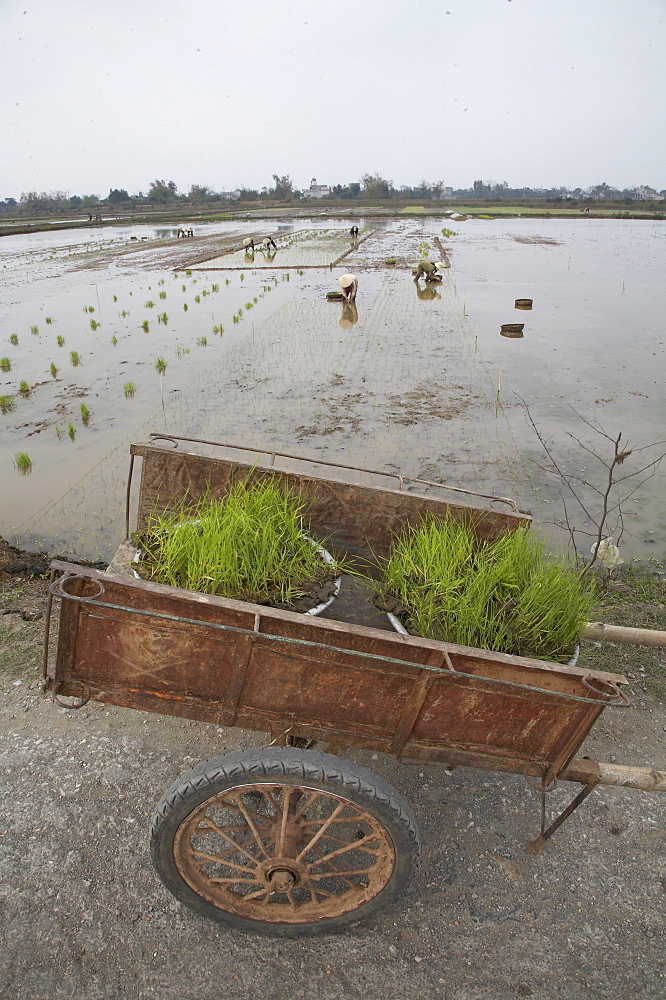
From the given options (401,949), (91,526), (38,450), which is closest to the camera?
(401,949)

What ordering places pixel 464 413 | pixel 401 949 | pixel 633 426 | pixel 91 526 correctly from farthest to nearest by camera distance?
1. pixel 464 413
2. pixel 633 426
3. pixel 91 526
4. pixel 401 949

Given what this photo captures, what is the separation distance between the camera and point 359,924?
6.09 ft

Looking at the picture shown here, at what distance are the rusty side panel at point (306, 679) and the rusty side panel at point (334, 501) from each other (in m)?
1.07

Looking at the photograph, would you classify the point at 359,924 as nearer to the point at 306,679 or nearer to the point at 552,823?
the point at 552,823

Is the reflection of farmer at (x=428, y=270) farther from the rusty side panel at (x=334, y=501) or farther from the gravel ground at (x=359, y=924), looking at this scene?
the gravel ground at (x=359, y=924)

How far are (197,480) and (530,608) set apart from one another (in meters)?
1.61

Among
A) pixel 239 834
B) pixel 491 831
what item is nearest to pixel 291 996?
pixel 239 834

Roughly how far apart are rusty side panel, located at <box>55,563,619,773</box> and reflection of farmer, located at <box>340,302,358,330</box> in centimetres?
1004

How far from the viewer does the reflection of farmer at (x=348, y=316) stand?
11.2 metres

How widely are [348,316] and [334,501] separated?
1004cm

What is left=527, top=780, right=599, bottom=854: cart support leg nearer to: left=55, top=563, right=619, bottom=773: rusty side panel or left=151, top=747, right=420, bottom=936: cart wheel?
left=55, top=563, right=619, bottom=773: rusty side panel

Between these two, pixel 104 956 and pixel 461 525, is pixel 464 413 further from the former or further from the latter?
pixel 104 956

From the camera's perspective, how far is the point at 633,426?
647 centimetres

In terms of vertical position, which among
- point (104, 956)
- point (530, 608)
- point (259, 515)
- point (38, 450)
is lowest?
point (104, 956)
